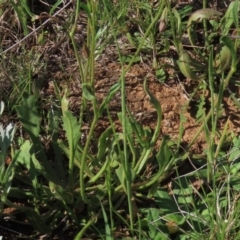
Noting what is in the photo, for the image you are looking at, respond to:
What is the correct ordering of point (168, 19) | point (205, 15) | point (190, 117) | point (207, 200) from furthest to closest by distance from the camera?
point (168, 19) < point (190, 117) < point (205, 15) < point (207, 200)

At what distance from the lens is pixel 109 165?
156 centimetres

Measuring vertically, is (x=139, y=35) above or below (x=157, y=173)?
above

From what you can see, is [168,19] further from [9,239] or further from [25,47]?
[9,239]

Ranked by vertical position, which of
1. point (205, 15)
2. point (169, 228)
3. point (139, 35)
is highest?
point (205, 15)

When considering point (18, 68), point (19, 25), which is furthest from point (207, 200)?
point (19, 25)

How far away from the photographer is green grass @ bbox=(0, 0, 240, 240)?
1515 mm

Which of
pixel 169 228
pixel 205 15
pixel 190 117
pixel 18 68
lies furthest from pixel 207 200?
pixel 18 68

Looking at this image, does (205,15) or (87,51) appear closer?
(87,51)

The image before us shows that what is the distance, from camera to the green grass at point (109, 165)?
59.6 inches

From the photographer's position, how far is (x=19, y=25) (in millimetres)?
2049

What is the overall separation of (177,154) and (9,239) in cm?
50

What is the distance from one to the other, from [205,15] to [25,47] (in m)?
0.60

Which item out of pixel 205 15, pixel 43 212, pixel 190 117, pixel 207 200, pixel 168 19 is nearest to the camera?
pixel 207 200

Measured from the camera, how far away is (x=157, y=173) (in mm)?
1649
